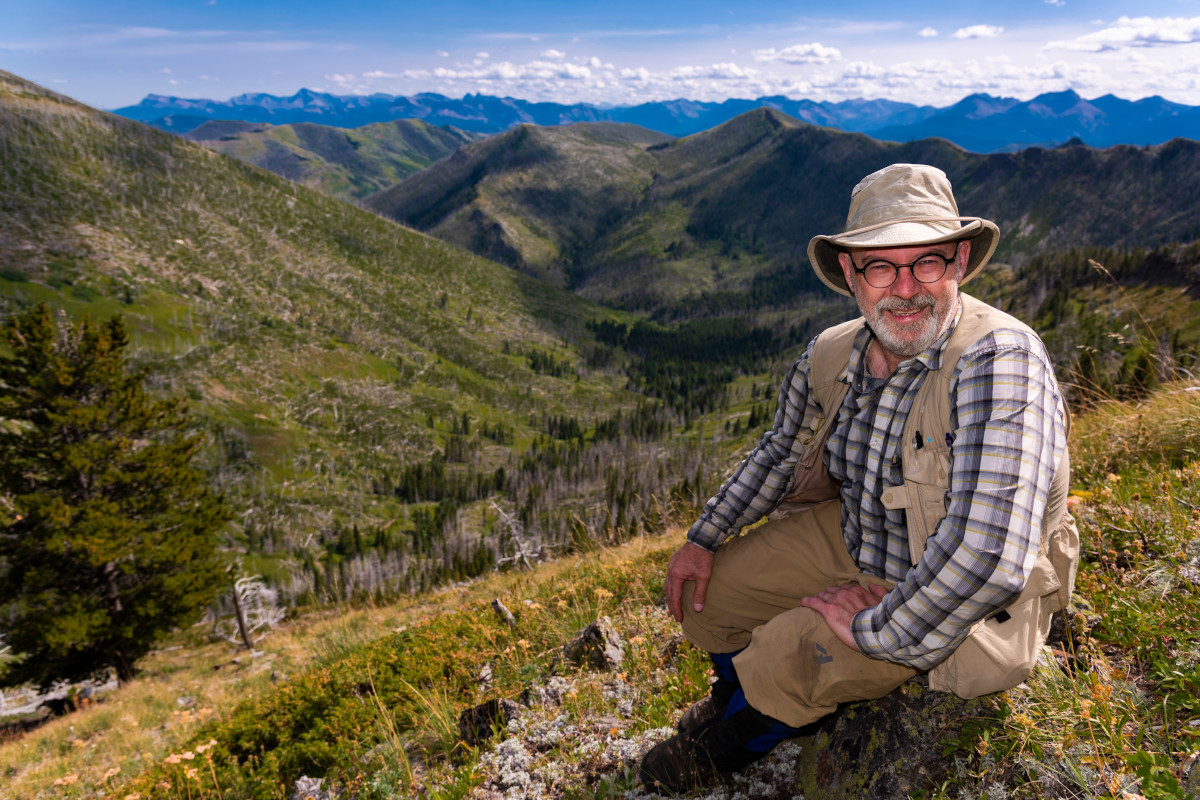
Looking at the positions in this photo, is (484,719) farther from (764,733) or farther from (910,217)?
(910,217)

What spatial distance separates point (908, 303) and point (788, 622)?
7.56ft

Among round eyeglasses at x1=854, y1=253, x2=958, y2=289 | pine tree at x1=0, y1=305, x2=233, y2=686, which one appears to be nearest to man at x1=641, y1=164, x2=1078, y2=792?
round eyeglasses at x1=854, y1=253, x2=958, y2=289

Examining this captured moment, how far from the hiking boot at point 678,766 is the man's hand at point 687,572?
933mm

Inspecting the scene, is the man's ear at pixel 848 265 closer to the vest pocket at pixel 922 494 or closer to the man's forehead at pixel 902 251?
the man's forehead at pixel 902 251

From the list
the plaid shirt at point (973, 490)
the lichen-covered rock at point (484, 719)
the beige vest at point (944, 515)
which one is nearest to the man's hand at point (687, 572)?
the plaid shirt at point (973, 490)

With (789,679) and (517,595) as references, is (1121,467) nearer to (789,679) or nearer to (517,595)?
(789,679)

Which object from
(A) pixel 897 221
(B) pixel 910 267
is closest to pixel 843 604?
(B) pixel 910 267

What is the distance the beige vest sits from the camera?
3262mm

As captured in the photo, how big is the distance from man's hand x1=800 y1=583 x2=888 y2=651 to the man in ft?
0.04

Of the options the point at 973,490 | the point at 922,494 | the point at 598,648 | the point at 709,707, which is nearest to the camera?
the point at 973,490

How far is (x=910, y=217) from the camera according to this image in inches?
146

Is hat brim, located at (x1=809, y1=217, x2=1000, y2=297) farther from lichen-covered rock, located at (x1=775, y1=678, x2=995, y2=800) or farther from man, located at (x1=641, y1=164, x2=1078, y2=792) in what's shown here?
lichen-covered rock, located at (x1=775, y1=678, x2=995, y2=800)

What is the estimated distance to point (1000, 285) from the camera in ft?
634

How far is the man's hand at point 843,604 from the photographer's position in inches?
140
